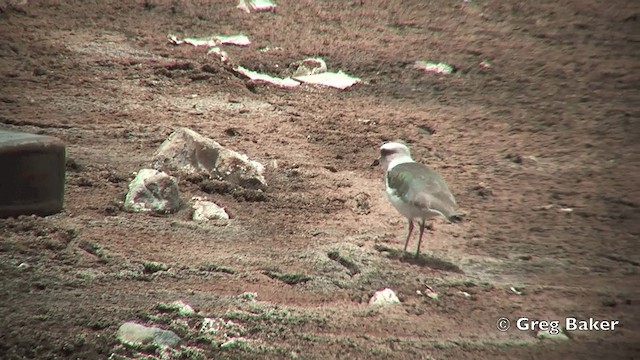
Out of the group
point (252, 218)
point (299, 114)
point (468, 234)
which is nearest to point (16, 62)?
point (299, 114)

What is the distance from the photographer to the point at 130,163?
4.47m

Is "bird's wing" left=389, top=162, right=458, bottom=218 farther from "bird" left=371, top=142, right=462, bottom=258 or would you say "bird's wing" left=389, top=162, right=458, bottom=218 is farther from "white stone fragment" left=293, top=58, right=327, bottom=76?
"white stone fragment" left=293, top=58, right=327, bottom=76

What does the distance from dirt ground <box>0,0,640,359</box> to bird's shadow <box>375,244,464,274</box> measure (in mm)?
15

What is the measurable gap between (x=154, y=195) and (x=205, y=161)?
531 mm

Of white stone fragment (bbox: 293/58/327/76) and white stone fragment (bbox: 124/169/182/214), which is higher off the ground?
white stone fragment (bbox: 293/58/327/76)

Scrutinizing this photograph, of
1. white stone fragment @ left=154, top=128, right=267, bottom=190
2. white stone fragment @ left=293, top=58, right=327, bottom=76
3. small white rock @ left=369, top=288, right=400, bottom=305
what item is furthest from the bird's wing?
white stone fragment @ left=293, top=58, right=327, bottom=76

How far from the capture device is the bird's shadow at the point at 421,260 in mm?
3553

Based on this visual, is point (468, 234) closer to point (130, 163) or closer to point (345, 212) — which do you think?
point (345, 212)

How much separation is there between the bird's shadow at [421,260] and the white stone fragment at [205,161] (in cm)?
98

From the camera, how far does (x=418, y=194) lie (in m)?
3.57

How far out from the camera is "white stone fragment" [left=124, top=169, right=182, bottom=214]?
3893mm

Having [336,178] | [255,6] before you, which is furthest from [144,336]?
[255,6]

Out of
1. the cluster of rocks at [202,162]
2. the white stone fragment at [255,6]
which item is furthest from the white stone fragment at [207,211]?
the white stone fragment at [255,6]

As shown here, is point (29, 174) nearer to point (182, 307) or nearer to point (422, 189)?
point (182, 307)
